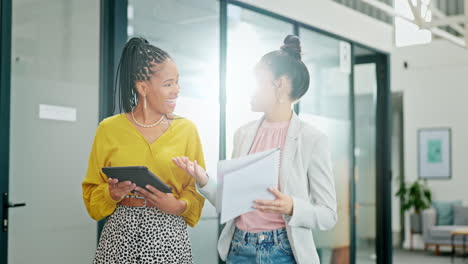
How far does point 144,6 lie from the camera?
3963 millimetres

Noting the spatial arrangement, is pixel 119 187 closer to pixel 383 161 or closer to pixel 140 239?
pixel 140 239

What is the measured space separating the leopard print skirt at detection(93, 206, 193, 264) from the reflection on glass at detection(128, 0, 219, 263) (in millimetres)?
→ 1888

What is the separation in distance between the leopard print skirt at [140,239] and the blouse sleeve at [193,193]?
8 cm

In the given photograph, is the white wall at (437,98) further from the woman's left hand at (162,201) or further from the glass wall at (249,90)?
the woman's left hand at (162,201)

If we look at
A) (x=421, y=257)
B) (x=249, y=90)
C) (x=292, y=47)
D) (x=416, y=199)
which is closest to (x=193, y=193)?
(x=292, y=47)

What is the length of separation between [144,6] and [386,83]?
4009 mm

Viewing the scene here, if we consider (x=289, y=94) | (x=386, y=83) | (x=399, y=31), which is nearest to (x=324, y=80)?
(x=399, y=31)

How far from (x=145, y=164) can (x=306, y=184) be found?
24.0 inches

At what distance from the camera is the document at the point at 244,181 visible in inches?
81.7

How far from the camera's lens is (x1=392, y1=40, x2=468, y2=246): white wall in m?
11.0

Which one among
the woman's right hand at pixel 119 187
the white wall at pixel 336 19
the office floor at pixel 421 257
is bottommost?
the office floor at pixel 421 257

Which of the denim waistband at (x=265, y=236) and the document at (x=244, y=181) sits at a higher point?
the document at (x=244, y=181)

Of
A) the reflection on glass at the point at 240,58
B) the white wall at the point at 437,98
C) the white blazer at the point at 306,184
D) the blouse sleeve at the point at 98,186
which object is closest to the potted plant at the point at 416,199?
the white wall at the point at 437,98

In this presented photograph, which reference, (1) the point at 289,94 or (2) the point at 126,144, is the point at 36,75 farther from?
(1) the point at 289,94
